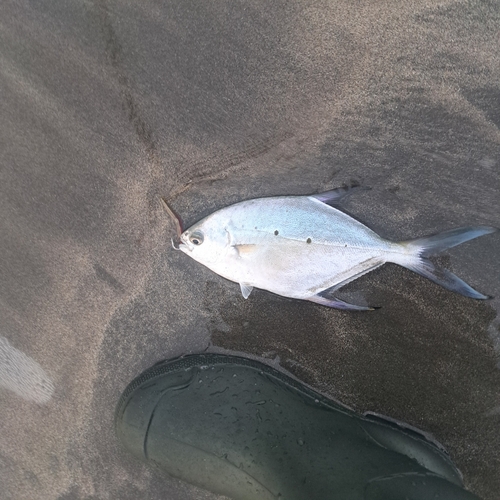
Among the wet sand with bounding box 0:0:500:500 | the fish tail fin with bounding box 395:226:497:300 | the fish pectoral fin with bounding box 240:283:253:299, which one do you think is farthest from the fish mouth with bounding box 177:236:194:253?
the fish tail fin with bounding box 395:226:497:300

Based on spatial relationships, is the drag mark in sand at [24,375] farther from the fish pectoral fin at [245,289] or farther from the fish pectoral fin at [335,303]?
the fish pectoral fin at [335,303]

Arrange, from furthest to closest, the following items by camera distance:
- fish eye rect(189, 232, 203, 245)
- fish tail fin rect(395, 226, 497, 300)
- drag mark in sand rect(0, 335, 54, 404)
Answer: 1. drag mark in sand rect(0, 335, 54, 404)
2. fish eye rect(189, 232, 203, 245)
3. fish tail fin rect(395, 226, 497, 300)

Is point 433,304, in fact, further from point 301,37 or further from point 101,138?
point 101,138

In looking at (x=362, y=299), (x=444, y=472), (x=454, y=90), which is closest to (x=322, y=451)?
(x=444, y=472)

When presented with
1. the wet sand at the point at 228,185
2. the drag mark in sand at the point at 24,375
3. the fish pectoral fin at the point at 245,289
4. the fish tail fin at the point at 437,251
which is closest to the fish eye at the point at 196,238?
the wet sand at the point at 228,185

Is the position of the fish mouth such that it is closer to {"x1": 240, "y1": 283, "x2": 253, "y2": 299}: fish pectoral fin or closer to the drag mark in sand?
{"x1": 240, "y1": 283, "x2": 253, "y2": 299}: fish pectoral fin
